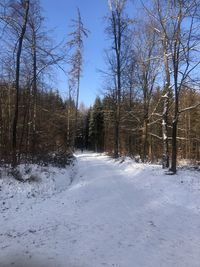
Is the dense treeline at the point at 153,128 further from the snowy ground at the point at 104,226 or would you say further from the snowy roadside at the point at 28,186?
the snowy ground at the point at 104,226

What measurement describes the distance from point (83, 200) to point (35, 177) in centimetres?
319

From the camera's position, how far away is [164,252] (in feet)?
21.7

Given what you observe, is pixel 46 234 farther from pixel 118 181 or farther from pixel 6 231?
pixel 118 181

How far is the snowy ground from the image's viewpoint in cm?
636

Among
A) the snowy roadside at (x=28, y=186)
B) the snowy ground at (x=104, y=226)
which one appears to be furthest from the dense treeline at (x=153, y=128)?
the snowy ground at (x=104, y=226)

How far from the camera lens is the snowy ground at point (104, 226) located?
6.36 meters

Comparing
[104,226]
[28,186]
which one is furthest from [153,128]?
[104,226]

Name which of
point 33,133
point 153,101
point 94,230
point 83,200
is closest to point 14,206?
point 83,200

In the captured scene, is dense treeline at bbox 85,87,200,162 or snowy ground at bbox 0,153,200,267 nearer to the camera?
snowy ground at bbox 0,153,200,267

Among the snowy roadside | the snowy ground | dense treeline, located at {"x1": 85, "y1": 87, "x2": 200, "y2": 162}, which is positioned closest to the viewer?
the snowy ground

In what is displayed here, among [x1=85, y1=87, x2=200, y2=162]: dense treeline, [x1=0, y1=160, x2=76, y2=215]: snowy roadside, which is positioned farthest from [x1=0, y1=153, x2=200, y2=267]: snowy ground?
[x1=85, y1=87, x2=200, y2=162]: dense treeline

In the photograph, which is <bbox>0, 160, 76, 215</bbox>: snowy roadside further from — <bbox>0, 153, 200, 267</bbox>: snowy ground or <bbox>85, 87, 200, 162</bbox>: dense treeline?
<bbox>85, 87, 200, 162</bbox>: dense treeline

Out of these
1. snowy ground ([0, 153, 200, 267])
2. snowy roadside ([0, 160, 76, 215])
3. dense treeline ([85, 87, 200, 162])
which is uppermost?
dense treeline ([85, 87, 200, 162])

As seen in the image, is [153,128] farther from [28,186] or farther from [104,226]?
[104,226]
